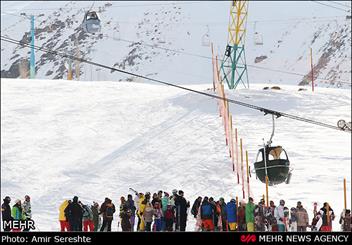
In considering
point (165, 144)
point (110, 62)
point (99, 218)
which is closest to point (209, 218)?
point (99, 218)

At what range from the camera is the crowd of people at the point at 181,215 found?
18.2 m

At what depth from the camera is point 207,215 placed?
59.8ft

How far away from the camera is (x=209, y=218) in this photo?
18.2 metres

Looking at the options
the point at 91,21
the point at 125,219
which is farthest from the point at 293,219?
the point at 91,21

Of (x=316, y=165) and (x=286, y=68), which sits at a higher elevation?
(x=286, y=68)

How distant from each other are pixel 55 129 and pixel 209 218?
72.8 feet

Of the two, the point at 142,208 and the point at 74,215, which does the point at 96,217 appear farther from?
the point at 74,215

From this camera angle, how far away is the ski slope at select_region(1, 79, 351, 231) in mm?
29234

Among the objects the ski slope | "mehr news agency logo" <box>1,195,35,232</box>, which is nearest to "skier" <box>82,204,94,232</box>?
"mehr news agency logo" <box>1,195,35,232</box>

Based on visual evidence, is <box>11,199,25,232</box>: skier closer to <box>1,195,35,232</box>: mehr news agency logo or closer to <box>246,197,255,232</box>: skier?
<box>1,195,35,232</box>: mehr news agency logo

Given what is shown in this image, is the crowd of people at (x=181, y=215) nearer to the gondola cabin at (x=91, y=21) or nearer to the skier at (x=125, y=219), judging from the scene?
the skier at (x=125, y=219)

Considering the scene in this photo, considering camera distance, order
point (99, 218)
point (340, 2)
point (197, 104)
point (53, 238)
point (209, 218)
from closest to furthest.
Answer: point (53, 238), point (209, 218), point (99, 218), point (197, 104), point (340, 2)

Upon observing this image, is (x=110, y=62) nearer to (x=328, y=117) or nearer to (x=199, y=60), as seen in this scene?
(x=199, y=60)

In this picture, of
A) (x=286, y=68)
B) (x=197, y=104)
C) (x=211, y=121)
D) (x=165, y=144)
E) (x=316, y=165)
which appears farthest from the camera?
(x=286, y=68)
